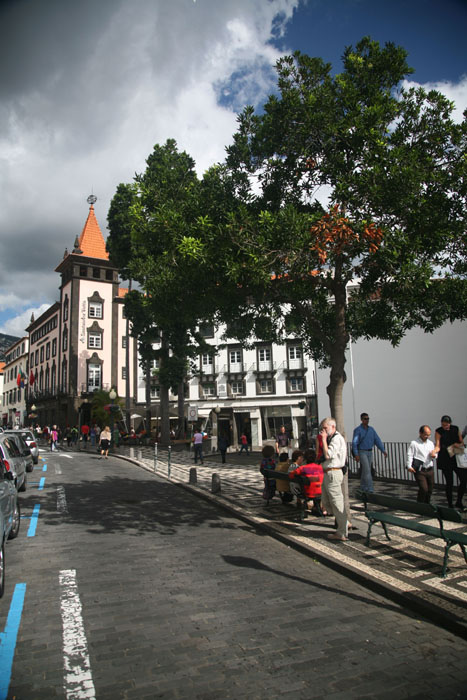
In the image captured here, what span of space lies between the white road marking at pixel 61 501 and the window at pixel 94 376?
1586 inches

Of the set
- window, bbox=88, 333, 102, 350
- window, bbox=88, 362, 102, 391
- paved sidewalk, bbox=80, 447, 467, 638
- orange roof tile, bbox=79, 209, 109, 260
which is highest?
orange roof tile, bbox=79, 209, 109, 260

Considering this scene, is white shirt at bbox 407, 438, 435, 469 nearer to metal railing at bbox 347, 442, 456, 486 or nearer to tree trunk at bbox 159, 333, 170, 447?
metal railing at bbox 347, 442, 456, 486

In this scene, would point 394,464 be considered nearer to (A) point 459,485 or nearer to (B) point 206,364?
→ (A) point 459,485

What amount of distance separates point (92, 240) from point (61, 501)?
5003 centimetres

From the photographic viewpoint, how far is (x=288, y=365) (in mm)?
45500

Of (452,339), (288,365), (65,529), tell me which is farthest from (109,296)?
(65,529)

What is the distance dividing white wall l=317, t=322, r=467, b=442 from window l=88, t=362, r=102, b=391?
1580 inches

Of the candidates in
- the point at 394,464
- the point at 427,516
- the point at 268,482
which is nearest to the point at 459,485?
the point at 427,516

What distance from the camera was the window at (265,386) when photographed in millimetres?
45812

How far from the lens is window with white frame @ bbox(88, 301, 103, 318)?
54153mm

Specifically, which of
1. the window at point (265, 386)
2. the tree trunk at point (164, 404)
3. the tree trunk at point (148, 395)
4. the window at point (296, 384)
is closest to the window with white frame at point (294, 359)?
the window at point (296, 384)

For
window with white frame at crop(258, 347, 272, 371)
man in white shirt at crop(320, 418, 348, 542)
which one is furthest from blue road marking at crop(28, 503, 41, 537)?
window with white frame at crop(258, 347, 272, 371)

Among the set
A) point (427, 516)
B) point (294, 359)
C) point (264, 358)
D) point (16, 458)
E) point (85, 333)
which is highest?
point (85, 333)

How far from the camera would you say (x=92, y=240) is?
188 ft
